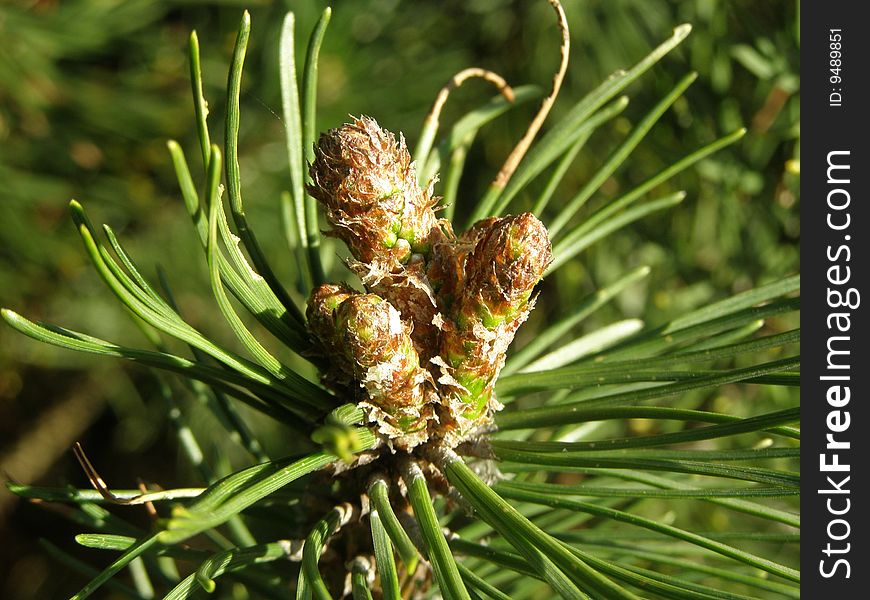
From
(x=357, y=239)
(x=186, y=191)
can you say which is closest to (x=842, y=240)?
(x=357, y=239)

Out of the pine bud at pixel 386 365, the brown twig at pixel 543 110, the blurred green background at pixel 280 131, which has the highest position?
the blurred green background at pixel 280 131

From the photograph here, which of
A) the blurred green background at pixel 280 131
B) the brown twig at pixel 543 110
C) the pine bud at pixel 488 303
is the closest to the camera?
the pine bud at pixel 488 303

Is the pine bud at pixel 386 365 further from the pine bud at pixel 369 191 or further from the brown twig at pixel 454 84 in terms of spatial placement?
the brown twig at pixel 454 84

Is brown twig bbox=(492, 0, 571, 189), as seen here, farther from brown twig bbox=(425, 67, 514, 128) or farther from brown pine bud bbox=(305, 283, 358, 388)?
brown pine bud bbox=(305, 283, 358, 388)

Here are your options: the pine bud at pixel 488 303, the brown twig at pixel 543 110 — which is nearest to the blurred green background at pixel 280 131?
the brown twig at pixel 543 110

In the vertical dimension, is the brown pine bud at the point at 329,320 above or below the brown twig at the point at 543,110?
Result: below

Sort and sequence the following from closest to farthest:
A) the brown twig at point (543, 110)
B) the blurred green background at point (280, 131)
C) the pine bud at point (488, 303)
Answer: the pine bud at point (488, 303)
the brown twig at point (543, 110)
the blurred green background at point (280, 131)

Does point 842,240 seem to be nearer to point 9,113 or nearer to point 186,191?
point 186,191

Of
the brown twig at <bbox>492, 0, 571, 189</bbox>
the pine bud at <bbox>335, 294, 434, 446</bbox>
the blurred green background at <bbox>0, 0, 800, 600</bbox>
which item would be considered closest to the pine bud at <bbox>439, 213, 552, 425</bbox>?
the pine bud at <bbox>335, 294, 434, 446</bbox>
